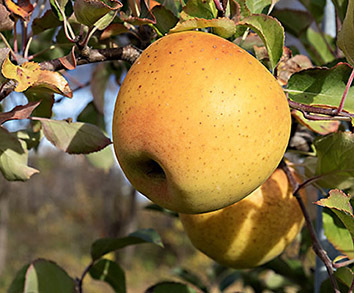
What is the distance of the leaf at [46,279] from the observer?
778mm

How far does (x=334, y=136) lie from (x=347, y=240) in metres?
0.18

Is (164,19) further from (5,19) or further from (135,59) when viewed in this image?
(5,19)

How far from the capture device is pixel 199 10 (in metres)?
0.54

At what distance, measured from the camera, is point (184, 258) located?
598cm

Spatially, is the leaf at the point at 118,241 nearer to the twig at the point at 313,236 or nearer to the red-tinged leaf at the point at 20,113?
the twig at the point at 313,236

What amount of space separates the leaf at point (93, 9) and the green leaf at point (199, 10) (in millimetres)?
78

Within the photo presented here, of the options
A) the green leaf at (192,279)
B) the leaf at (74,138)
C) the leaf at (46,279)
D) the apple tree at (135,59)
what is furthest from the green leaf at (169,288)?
the leaf at (74,138)

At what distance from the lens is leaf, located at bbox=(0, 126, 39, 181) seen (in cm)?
64

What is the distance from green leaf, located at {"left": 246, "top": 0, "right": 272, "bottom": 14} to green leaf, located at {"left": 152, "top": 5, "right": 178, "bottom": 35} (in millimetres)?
98

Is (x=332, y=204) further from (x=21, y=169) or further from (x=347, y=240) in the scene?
(x=21, y=169)

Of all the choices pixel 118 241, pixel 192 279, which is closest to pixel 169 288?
pixel 118 241

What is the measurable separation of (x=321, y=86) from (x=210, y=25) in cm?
16

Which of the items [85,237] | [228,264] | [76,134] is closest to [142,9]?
[76,134]

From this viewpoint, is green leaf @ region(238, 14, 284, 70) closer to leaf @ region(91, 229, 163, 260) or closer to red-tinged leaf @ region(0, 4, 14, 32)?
red-tinged leaf @ region(0, 4, 14, 32)
